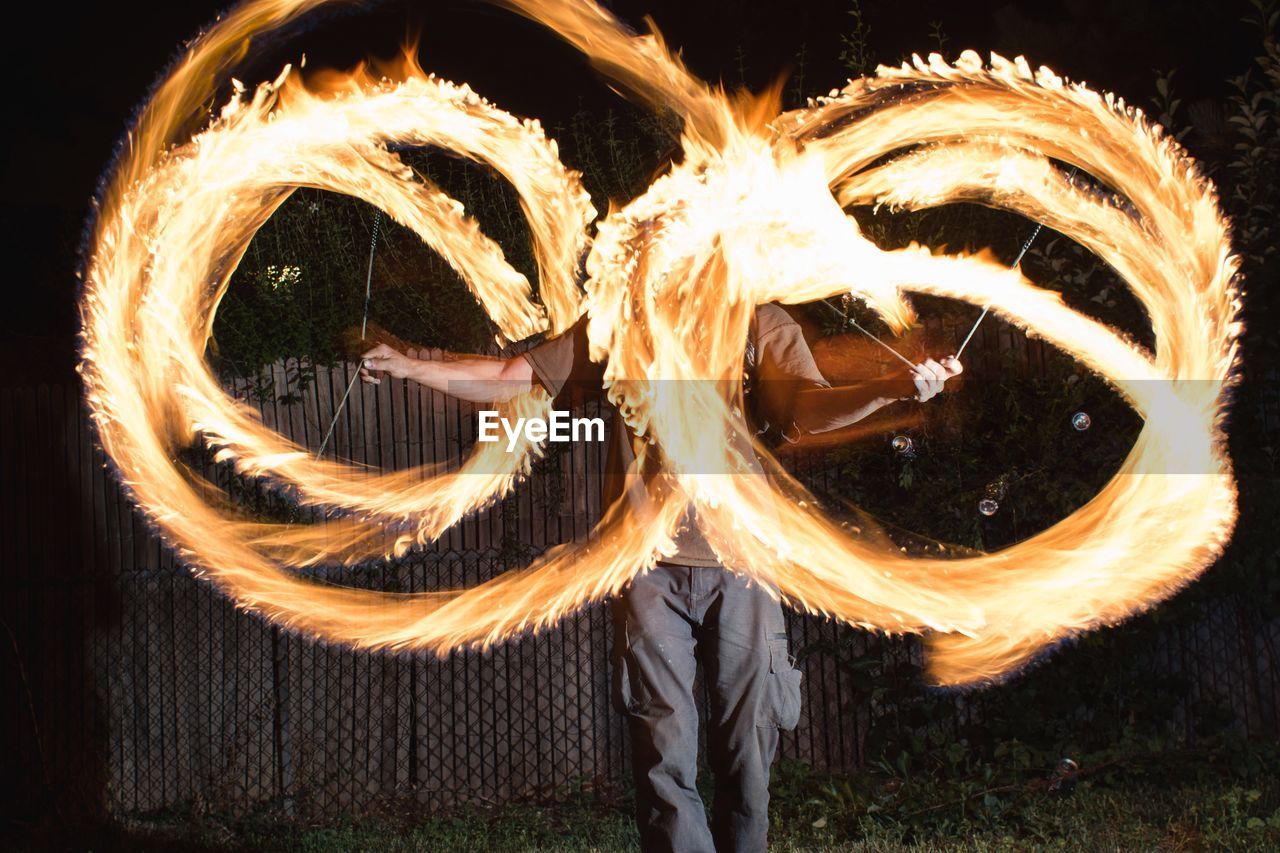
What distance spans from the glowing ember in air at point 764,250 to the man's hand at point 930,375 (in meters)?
0.86

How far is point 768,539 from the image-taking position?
4207 mm

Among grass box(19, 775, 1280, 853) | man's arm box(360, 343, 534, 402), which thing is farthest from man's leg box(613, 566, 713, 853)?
grass box(19, 775, 1280, 853)

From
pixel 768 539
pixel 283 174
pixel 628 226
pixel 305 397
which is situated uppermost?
pixel 283 174

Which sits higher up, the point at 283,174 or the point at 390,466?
the point at 283,174

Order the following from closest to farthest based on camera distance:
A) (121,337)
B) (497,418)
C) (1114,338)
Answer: (121,337)
(1114,338)
(497,418)

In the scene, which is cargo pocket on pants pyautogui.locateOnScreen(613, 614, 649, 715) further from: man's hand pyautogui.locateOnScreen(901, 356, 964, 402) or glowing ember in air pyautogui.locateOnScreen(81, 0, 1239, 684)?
man's hand pyautogui.locateOnScreen(901, 356, 964, 402)

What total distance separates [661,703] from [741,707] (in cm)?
27

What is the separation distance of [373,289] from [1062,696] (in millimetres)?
4508

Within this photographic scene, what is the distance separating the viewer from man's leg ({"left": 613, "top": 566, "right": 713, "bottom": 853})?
11.8 feet

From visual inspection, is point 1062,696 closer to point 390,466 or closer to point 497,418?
point 497,418

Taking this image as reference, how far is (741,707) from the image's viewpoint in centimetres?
372

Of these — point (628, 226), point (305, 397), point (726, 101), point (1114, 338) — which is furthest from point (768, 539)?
point (305, 397)

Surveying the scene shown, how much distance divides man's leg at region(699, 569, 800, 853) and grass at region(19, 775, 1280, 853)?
1639mm

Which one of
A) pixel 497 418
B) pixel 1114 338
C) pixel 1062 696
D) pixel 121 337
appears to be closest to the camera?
pixel 121 337
